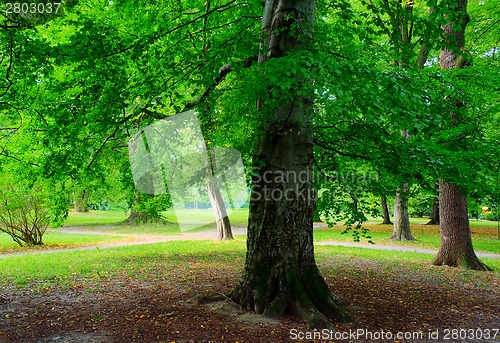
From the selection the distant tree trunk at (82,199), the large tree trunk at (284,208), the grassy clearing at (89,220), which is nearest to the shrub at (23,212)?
the distant tree trunk at (82,199)

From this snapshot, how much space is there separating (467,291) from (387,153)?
344 centimetres

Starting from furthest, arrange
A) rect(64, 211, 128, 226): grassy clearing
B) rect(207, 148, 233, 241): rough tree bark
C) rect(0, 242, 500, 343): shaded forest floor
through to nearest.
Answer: rect(64, 211, 128, 226): grassy clearing, rect(207, 148, 233, 241): rough tree bark, rect(0, 242, 500, 343): shaded forest floor

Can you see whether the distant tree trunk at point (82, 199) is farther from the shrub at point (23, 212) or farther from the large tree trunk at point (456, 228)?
the large tree trunk at point (456, 228)

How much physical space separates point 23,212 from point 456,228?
1512 cm

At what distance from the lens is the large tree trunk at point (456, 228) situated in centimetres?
980

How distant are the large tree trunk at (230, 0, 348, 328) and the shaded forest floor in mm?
372

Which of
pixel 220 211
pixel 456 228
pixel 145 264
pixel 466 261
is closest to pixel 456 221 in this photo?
pixel 456 228

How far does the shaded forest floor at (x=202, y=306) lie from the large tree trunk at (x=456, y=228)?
572 millimetres

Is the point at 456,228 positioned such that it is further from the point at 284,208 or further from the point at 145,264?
the point at 145,264

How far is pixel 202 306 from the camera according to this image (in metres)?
5.66

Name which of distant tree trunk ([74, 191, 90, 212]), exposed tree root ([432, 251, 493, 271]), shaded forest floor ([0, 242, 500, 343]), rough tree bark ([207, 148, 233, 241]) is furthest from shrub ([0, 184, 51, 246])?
exposed tree root ([432, 251, 493, 271])

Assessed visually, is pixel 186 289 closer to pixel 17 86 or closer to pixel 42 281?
pixel 42 281

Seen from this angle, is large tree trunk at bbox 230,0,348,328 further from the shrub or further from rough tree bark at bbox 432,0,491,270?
the shrub

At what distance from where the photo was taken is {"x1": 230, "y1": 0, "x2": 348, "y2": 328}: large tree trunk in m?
5.27
